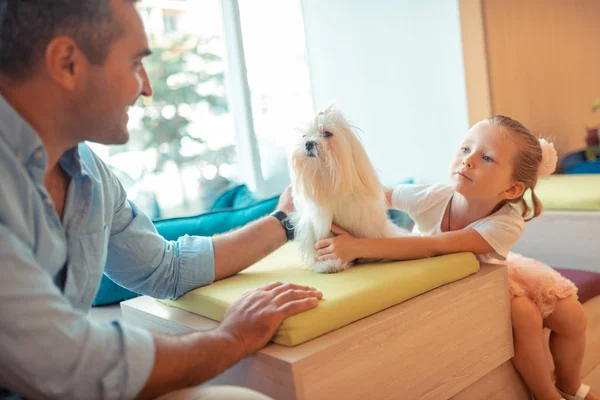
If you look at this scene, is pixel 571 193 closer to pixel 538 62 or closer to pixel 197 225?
pixel 538 62

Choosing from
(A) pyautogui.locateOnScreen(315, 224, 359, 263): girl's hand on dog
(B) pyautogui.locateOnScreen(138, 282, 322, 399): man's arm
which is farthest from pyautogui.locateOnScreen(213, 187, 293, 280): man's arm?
(B) pyautogui.locateOnScreen(138, 282, 322, 399): man's arm

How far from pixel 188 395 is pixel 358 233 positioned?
0.64 m

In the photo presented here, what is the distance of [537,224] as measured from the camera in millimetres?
2186

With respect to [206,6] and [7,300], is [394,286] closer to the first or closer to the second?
[7,300]

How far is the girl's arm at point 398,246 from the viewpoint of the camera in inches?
56.2

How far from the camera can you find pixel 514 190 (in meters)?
1.61

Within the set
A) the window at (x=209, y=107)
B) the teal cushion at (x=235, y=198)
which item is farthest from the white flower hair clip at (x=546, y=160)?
the window at (x=209, y=107)

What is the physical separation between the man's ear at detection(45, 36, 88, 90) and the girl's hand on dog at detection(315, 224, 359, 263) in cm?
67

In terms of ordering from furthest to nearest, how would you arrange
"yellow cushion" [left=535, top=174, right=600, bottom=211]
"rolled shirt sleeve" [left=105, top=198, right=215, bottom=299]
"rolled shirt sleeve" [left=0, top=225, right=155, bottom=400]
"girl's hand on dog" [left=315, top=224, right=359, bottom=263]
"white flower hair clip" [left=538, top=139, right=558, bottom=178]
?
"yellow cushion" [left=535, top=174, right=600, bottom=211]
"white flower hair clip" [left=538, top=139, right=558, bottom=178]
"girl's hand on dog" [left=315, top=224, right=359, bottom=263]
"rolled shirt sleeve" [left=105, top=198, right=215, bottom=299]
"rolled shirt sleeve" [left=0, top=225, right=155, bottom=400]

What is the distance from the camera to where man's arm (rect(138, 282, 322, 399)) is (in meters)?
0.95

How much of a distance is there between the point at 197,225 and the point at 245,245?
20.8 inches

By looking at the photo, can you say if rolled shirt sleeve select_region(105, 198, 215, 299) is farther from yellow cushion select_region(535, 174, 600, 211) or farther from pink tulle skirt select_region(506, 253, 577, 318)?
yellow cushion select_region(535, 174, 600, 211)

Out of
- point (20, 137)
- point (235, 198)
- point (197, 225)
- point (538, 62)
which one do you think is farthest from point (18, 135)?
point (538, 62)

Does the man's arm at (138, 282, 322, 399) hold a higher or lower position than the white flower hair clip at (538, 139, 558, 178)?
lower
